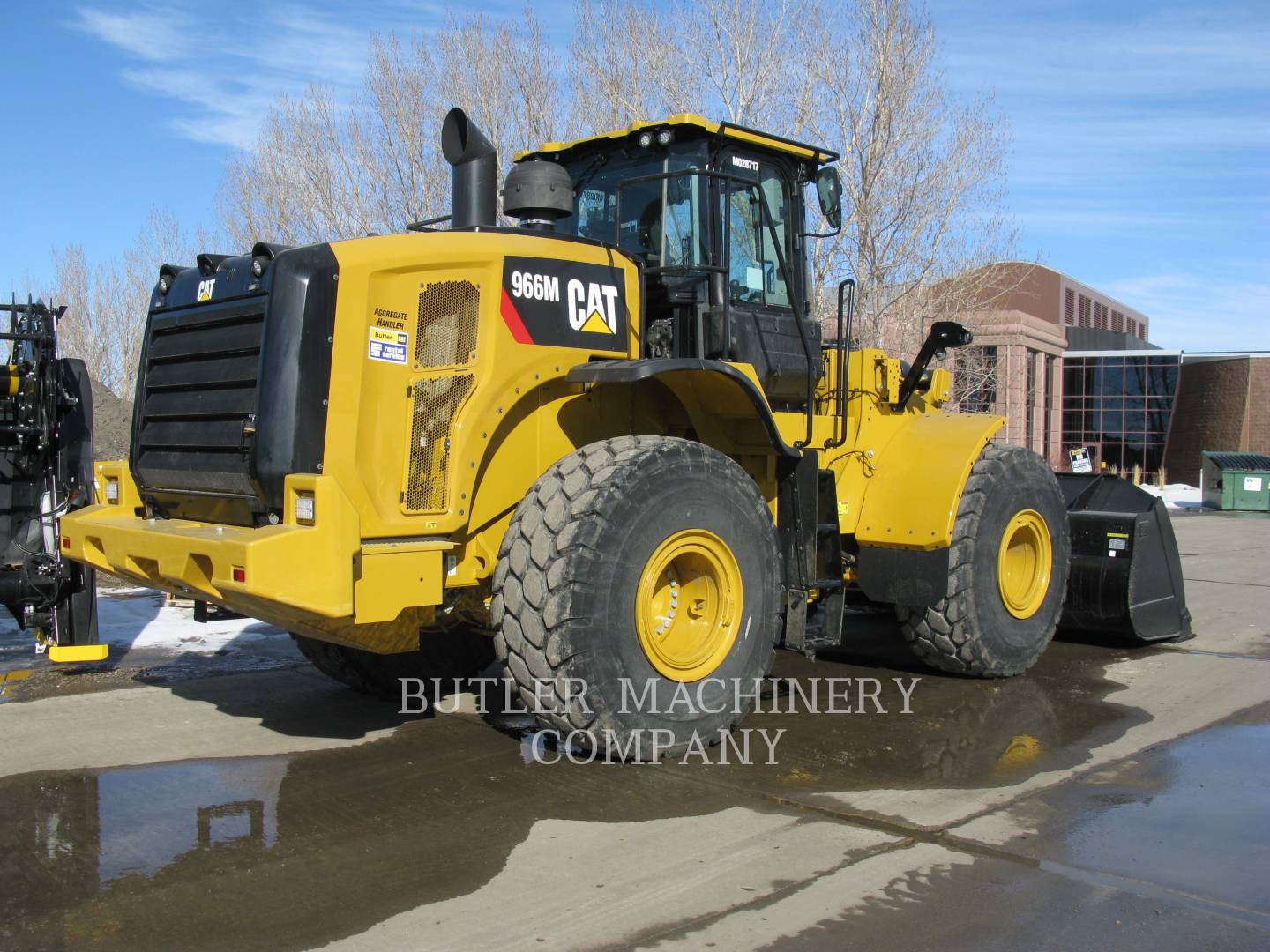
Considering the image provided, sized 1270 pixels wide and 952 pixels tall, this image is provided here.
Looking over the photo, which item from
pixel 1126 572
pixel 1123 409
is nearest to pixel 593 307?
pixel 1126 572

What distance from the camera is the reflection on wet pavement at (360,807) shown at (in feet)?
12.0

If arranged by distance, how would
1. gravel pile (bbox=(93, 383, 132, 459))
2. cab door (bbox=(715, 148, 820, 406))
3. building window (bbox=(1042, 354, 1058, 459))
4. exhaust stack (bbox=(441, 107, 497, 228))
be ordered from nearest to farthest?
exhaust stack (bbox=(441, 107, 497, 228)) < cab door (bbox=(715, 148, 820, 406)) < gravel pile (bbox=(93, 383, 132, 459)) < building window (bbox=(1042, 354, 1058, 459))

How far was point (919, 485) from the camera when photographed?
6.79 metres

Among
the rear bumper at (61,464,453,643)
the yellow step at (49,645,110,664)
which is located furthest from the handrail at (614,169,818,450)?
the yellow step at (49,645,110,664)

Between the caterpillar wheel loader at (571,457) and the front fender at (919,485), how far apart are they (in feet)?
0.05

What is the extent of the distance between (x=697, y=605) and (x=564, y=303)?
1.53 m

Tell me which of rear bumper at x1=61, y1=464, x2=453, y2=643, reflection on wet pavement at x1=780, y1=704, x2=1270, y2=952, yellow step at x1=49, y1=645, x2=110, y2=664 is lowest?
reflection on wet pavement at x1=780, y1=704, x2=1270, y2=952

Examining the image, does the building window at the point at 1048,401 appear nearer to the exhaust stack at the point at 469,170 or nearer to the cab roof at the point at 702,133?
the cab roof at the point at 702,133

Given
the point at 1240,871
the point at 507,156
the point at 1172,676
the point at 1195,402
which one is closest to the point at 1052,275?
the point at 1195,402

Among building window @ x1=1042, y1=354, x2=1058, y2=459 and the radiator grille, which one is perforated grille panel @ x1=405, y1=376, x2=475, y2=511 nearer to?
the radiator grille

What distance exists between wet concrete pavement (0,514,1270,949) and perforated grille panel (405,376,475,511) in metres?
1.23

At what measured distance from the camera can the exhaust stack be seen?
19.1 ft

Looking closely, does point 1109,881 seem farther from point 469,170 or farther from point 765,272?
point 469,170

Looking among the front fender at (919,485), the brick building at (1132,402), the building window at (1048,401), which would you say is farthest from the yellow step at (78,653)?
the building window at (1048,401)
